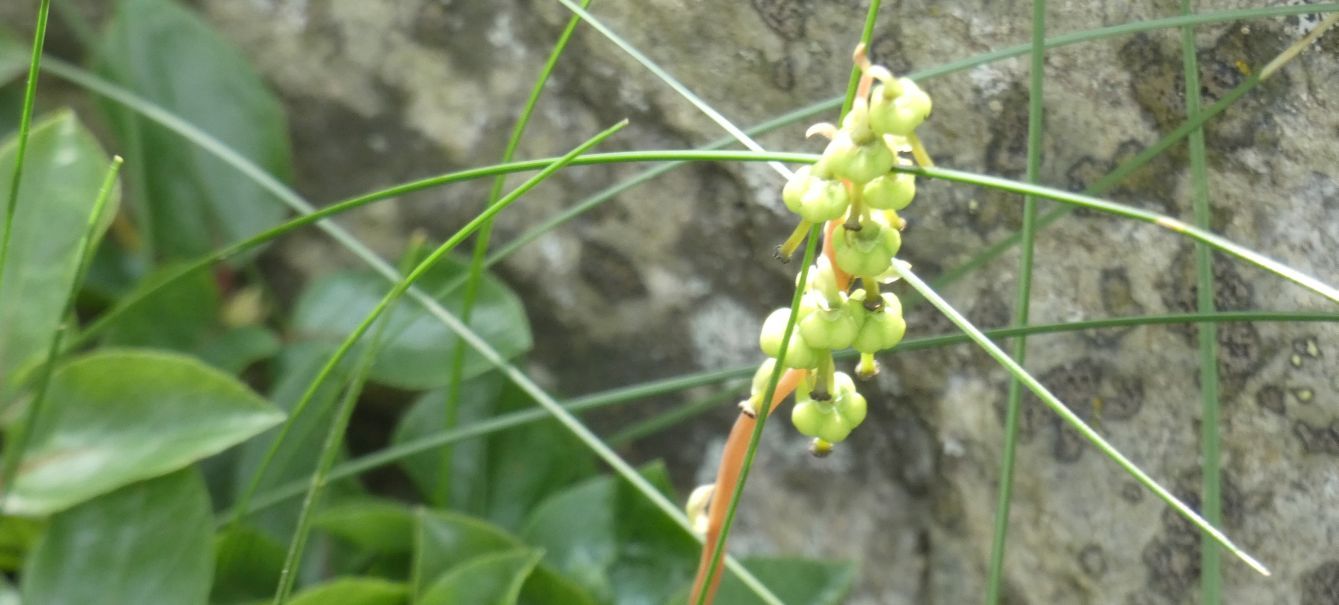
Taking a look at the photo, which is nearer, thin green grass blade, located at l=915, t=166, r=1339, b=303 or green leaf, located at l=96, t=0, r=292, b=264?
thin green grass blade, located at l=915, t=166, r=1339, b=303

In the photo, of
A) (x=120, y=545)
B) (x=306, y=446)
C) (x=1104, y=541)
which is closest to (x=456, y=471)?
(x=306, y=446)

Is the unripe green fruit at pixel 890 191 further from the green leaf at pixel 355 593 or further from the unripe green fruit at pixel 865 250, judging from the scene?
the green leaf at pixel 355 593

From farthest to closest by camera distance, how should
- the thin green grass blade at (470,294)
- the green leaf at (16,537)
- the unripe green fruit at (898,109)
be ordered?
the green leaf at (16,537), the thin green grass blade at (470,294), the unripe green fruit at (898,109)

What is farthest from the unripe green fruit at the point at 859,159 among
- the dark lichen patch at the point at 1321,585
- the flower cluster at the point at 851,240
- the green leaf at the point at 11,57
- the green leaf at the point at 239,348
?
the green leaf at the point at 11,57

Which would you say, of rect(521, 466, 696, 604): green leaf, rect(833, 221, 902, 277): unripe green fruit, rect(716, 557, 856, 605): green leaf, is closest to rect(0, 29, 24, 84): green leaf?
rect(521, 466, 696, 604): green leaf

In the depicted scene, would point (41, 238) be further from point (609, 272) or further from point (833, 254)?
point (833, 254)

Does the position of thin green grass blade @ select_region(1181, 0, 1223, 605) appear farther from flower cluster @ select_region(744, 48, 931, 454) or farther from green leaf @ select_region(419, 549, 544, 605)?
green leaf @ select_region(419, 549, 544, 605)

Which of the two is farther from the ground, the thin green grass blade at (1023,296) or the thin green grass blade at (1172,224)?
the thin green grass blade at (1172,224)
